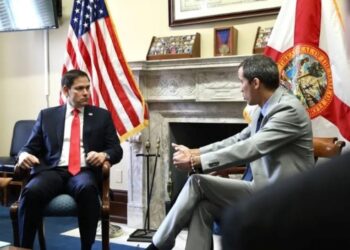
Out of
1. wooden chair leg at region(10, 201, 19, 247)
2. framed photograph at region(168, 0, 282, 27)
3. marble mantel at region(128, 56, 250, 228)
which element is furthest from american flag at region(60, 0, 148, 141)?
wooden chair leg at region(10, 201, 19, 247)

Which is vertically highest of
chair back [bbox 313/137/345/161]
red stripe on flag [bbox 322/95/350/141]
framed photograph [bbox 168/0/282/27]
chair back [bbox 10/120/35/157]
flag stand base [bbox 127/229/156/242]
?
Result: framed photograph [bbox 168/0/282/27]

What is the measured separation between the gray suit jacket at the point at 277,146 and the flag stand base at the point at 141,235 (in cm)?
140

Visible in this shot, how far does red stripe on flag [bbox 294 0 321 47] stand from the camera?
2.56m

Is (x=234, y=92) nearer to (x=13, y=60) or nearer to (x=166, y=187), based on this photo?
(x=166, y=187)

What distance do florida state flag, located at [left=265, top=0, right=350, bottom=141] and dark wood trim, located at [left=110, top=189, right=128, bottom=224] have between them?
66.8 inches

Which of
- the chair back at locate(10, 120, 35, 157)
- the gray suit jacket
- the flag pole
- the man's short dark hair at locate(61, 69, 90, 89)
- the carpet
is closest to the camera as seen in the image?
the gray suit jacket

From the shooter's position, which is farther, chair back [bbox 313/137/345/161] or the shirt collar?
the shirt collar

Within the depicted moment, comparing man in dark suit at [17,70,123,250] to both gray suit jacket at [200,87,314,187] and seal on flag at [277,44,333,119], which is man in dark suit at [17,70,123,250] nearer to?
gray suit jacket at [200,87,314,187]

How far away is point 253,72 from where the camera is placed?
6.63 feet

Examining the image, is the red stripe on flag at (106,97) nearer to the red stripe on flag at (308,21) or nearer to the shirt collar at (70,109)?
the shirt collar at (70,109)

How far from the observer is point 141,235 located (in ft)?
10.4

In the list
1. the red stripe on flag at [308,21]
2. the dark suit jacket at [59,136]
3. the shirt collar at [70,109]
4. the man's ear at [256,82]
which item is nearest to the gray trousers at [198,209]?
the man's ear at [256,82]

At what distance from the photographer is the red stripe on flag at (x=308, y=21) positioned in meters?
2.56

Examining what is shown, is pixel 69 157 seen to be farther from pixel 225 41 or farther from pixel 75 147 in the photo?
pixel 225 41
